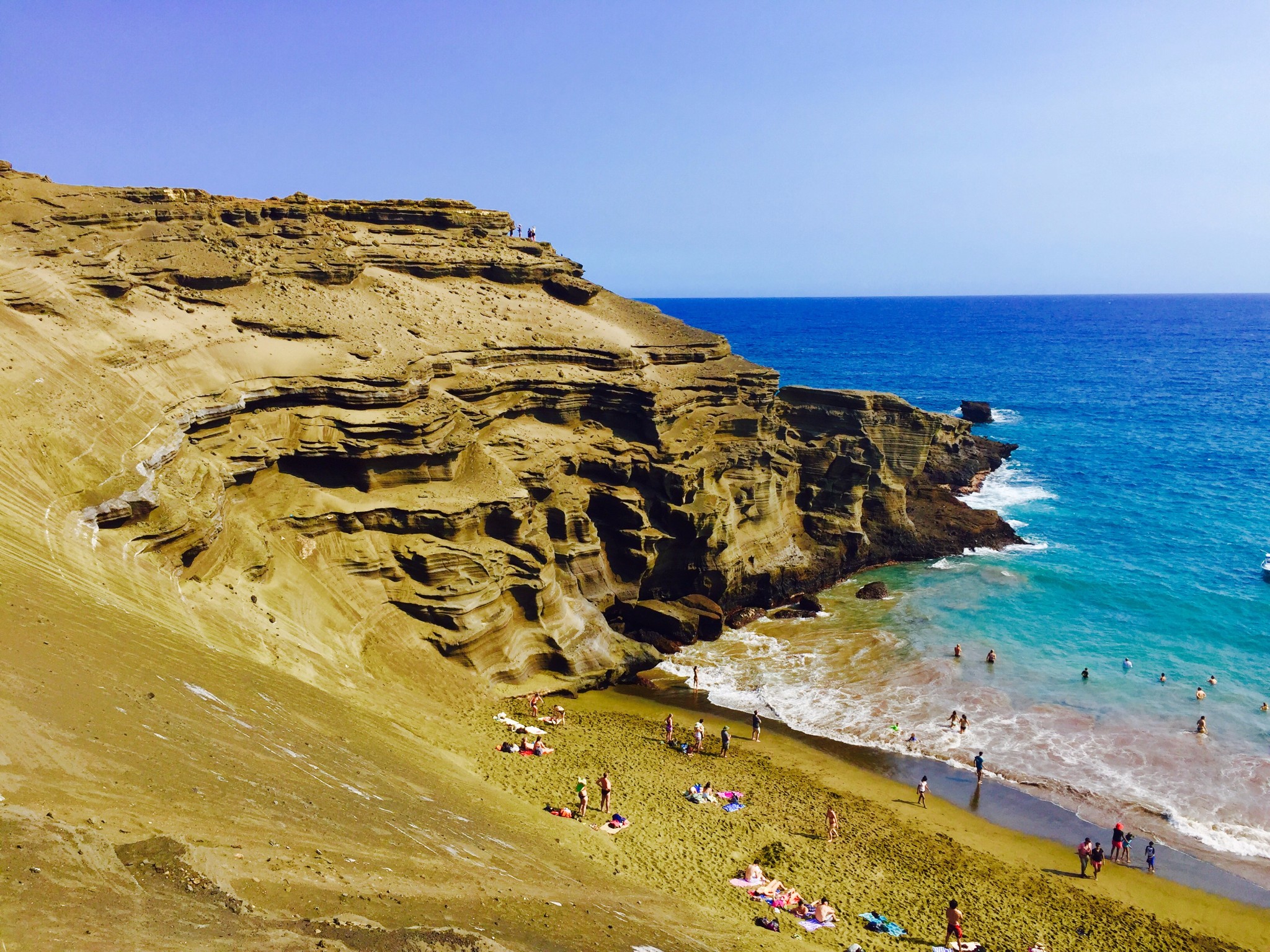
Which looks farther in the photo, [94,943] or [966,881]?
[966,881]

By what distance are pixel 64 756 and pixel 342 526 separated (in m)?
16.9

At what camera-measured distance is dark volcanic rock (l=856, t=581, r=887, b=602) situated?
43188 millimetres

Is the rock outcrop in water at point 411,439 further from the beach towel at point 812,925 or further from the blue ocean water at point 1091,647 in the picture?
the beach towel at point 812,925

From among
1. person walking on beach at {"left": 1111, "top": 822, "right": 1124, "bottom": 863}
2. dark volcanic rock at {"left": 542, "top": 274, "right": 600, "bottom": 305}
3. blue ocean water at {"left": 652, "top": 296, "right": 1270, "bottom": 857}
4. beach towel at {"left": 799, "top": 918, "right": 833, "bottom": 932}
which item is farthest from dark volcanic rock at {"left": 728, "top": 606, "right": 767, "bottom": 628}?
beach towel at {"left": 799, "top": 918, "right": 833, "bottom": 932}

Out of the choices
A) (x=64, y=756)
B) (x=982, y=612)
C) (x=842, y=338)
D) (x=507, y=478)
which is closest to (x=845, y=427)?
(x=982, y=612)

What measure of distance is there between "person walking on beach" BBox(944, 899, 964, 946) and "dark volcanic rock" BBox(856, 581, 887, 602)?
22836mm

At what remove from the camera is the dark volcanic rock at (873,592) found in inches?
1700

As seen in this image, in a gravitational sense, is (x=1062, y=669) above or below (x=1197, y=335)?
below

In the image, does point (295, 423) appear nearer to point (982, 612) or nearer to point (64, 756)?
point (64, 756)

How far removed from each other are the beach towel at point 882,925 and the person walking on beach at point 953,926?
3.20 feet

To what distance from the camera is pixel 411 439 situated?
104 feet

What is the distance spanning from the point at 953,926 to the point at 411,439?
22.3 metres

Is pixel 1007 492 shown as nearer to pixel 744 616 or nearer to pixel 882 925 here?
pixel 744 616

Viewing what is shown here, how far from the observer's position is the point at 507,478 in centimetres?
3425
